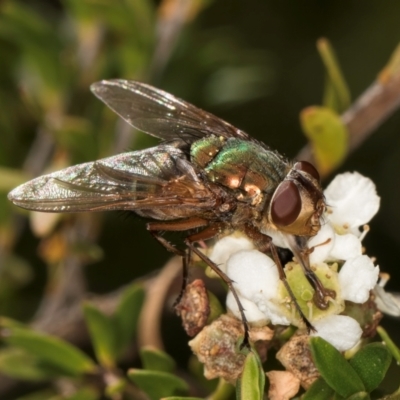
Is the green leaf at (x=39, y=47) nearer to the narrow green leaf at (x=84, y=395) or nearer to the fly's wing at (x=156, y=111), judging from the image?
the fly's wing at (x=156, y=111)

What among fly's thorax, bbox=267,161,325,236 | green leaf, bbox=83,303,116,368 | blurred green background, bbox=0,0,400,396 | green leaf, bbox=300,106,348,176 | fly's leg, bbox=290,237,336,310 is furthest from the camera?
blurred green background, bbox=0,0,400,396

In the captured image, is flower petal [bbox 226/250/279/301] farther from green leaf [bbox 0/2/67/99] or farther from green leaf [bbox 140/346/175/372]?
green leaf [bbox 0/2/67/99]

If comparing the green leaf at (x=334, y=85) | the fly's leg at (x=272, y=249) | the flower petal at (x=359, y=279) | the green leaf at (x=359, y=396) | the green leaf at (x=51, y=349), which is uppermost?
the green leaf at (x=334, y=85)

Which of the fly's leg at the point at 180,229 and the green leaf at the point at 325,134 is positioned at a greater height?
the green leaf at the point at 325,134

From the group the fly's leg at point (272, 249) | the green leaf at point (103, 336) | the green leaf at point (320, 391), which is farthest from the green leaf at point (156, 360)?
the green leaf at point (320, 391)

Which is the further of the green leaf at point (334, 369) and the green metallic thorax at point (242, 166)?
the green metallic thorax at point (242, 166)

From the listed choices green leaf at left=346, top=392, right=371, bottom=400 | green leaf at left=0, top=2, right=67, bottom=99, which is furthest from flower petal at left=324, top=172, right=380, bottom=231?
green leaf at left=0, top=2, right=67, bottom=99

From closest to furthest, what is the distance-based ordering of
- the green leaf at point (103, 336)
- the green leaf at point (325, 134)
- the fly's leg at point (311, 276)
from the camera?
1. the fly's leg at point (311, 276)
2. the green leaf at point (103, 336)
3. the green leaf at point (325, 134)

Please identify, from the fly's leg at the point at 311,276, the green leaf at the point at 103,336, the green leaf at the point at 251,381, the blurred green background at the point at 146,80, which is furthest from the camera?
the blurred green background at the point at 146,80
